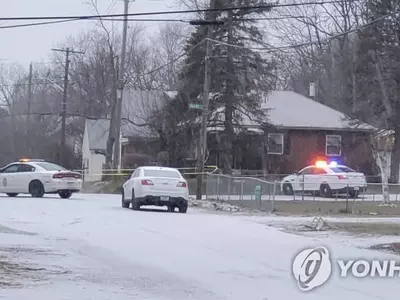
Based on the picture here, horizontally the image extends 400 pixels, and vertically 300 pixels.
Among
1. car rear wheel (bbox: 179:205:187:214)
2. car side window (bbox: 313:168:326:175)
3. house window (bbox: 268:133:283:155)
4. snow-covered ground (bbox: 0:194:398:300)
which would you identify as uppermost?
house window (bbox: 268:133:283:155)

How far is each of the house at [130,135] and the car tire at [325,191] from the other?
17.1 m

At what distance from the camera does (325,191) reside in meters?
39.7

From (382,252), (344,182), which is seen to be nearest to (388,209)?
(344,182)

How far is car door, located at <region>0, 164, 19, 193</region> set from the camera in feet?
113

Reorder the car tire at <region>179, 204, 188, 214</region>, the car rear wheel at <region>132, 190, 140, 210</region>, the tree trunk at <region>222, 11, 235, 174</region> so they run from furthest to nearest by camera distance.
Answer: the tree trunk at <region>222, 11, 235, 174</region> < the car tire at <region>179, 204, 188, 214</region> < the car rear wheel at <region>132, 190, 140, 210</region>

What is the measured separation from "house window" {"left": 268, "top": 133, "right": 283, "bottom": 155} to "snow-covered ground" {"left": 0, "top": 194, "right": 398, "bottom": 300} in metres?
33.0

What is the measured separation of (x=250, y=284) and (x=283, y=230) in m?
9.39

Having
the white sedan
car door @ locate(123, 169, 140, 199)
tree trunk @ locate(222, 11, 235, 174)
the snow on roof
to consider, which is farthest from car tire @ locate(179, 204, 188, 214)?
the snow on roof

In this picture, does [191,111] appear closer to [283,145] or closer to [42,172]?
[283,145]

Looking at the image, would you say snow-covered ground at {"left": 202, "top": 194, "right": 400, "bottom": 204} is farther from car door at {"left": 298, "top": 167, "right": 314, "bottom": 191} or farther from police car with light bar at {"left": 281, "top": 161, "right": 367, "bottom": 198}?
car door at {"left": 298, "top": 167, "right": 314, "bottom": 191}

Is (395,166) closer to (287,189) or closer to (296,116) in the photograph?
(296,116)

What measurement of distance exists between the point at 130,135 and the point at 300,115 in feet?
40.2

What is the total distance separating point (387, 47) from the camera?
2016 inches

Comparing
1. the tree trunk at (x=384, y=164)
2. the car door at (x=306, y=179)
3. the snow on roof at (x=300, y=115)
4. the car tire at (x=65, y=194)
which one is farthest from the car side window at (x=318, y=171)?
the car tire at (x=65, y=194)
